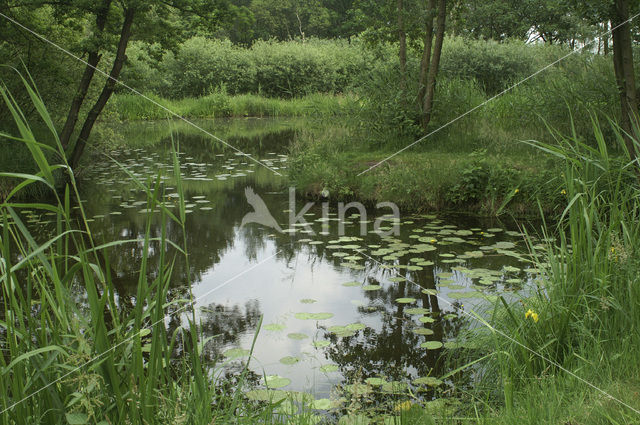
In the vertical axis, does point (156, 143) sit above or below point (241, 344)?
above

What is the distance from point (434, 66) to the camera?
9.13 metres

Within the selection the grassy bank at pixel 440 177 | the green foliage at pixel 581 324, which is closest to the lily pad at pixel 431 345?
the green foliage at pixel 581 324

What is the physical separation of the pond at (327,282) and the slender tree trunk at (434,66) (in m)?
2.53

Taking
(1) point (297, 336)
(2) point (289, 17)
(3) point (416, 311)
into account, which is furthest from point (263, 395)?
(2) point (289, 17)

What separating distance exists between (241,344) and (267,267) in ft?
5.99

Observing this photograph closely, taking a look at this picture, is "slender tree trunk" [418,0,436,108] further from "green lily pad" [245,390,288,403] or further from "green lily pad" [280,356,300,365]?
"green lily pad" [245,390,288,403]

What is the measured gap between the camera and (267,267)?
18.6 ft

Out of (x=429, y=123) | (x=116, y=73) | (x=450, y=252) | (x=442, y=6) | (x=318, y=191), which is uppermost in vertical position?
(x=442, y=6)

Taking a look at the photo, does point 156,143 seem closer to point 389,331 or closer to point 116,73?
point 116,73

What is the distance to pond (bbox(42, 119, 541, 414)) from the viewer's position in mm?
3549

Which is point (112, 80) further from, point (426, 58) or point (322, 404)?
point (322, 404)

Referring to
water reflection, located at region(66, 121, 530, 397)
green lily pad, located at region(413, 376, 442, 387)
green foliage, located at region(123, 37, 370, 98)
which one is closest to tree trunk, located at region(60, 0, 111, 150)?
water reflection, located at region(66, 121, 530, 397)

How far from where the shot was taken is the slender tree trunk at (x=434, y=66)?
8930 mm

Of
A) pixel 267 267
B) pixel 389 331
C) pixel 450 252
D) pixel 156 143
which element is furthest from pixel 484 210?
pixel 156 143
